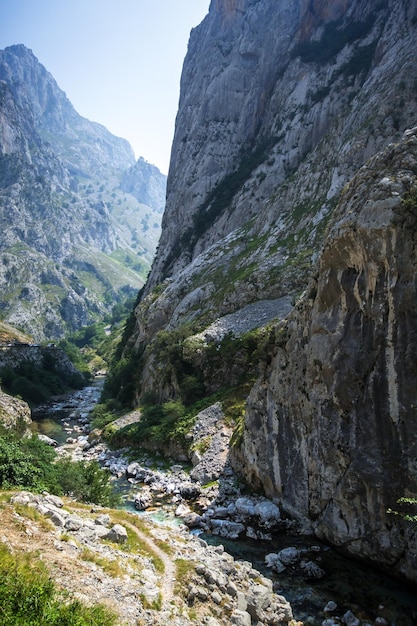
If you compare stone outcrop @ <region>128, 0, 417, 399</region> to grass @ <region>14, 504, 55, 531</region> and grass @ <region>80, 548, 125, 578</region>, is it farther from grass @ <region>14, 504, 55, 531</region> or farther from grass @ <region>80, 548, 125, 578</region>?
grass @ <region>80, 548, 125, 578</region>

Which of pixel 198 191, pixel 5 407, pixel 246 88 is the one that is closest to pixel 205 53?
pixel 246 88

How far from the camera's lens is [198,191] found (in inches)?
4023

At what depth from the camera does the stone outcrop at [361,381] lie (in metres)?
19.6

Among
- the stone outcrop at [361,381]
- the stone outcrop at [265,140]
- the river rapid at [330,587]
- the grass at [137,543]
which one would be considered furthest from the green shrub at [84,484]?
the stone outcrop at [265,140]

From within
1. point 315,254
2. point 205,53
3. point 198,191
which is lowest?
point 315,254

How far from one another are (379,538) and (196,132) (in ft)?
358

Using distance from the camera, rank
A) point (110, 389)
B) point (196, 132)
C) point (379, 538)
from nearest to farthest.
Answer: point (379, 538) < point (110, 389) < point (196, 132)

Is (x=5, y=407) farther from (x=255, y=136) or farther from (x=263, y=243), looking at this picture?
(x=255, y=136)

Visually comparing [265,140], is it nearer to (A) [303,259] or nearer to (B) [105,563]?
(A) [303,259]

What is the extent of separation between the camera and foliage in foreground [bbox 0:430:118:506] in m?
23.0

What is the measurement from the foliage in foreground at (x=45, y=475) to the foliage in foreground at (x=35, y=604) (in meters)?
10.3

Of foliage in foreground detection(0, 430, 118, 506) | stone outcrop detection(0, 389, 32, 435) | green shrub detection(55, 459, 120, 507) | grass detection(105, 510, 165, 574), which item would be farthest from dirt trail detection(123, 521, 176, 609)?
stone outcrop detection(0, 389, 32, 435)

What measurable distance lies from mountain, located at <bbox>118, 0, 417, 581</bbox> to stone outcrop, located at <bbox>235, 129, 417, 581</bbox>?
8 centimetres

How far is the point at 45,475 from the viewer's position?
26.2 meters
